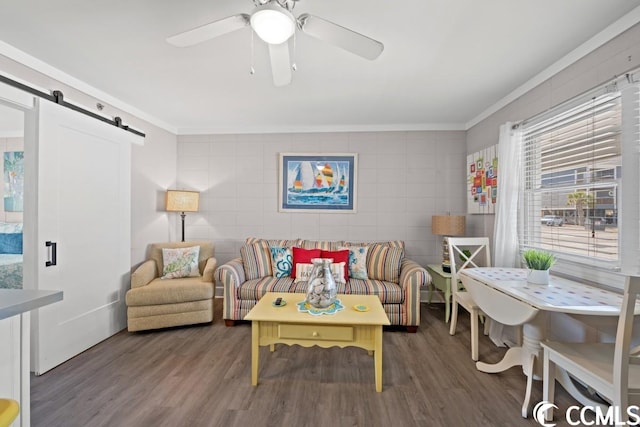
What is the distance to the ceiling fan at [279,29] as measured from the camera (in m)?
1.26

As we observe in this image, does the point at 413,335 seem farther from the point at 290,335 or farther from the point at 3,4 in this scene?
the point at 3,4

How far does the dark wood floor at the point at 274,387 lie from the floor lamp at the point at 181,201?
1477 mm

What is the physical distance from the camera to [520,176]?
8.39ft

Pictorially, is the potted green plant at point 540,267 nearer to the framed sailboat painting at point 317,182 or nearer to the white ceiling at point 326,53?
the white ceiling at point 326,53

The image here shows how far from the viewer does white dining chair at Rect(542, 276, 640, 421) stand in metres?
1.21

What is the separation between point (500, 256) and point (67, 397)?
3466mm

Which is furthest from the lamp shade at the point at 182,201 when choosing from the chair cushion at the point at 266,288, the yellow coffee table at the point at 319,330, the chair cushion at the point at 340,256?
the yellow coffee table at the point at 319,330

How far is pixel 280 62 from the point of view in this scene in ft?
5.55

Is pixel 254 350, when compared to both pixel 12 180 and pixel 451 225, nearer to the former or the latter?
pixel 451 225

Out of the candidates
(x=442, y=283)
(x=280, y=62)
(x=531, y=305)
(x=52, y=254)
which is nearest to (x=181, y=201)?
(x=52, y=254)

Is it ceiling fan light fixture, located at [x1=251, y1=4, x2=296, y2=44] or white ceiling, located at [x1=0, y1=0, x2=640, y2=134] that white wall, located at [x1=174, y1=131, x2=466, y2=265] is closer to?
white ceiling, located at [x1=0, y1=0, x2=640, y2=134]

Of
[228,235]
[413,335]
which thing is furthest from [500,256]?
[228,235]

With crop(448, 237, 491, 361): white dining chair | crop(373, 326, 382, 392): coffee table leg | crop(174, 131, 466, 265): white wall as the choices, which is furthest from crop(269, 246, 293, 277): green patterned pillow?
crop(448, 237, 491, 361): white dining chair

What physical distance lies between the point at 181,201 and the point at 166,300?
1.23m
